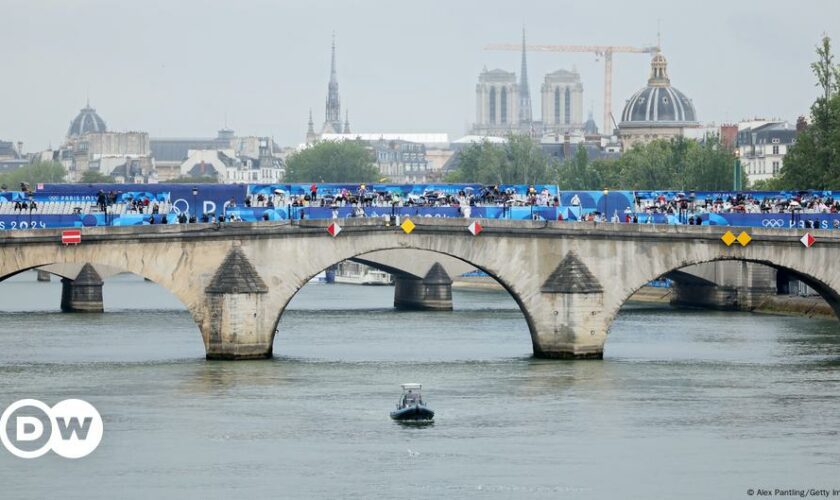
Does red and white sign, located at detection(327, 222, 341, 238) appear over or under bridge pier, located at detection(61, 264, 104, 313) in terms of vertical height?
over

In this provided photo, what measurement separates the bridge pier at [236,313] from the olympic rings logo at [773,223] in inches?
987

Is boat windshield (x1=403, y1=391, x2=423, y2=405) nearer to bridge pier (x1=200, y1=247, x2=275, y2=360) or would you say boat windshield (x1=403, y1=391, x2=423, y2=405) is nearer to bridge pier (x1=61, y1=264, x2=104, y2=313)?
bridge pier (x1=200, y1=247, x2=275, y2=360)

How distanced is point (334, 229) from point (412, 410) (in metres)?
18.7

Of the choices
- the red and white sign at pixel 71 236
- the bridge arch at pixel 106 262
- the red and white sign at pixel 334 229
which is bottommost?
the bridge arch at pixel 106 262

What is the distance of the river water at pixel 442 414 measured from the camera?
65.9 metres

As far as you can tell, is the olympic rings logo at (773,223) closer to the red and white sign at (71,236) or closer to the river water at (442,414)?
the river water at (442,414)

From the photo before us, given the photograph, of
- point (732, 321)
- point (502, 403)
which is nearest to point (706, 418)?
point (502, 403)

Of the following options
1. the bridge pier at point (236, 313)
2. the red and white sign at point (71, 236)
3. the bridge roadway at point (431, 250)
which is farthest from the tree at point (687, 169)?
the red and white sign at point (71, 236)

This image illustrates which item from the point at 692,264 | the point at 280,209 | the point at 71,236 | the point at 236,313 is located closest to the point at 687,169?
the point at 692,264

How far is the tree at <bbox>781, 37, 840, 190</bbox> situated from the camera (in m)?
137

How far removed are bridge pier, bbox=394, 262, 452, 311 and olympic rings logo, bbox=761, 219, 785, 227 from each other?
39.9 metres

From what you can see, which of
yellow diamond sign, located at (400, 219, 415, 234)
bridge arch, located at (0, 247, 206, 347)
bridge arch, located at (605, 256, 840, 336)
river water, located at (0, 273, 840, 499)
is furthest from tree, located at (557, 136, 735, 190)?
bridge arch, located at (0, 247, 206, 347)

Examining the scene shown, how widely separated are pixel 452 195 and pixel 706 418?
3005cm

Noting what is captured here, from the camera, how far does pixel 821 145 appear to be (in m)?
140
